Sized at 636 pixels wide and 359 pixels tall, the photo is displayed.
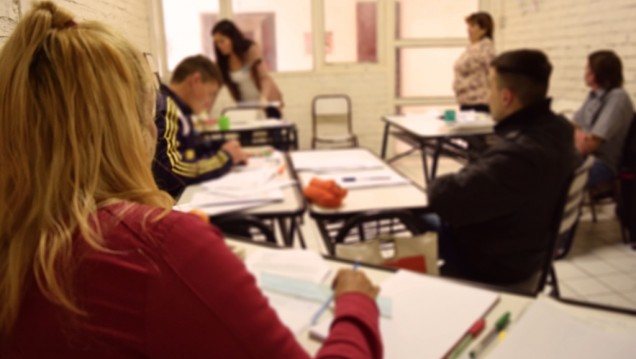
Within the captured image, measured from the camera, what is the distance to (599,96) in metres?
2.99

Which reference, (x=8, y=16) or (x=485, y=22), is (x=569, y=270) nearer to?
(x=8, y=16)

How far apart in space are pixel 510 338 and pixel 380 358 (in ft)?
0.90

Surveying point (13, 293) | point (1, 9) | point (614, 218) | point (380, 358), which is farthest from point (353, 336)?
point (614, 218)

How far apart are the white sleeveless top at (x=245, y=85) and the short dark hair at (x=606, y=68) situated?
7.91 feet

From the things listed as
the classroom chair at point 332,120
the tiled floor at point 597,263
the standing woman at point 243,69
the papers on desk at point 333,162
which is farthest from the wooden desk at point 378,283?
the classroom chair at point 332,120

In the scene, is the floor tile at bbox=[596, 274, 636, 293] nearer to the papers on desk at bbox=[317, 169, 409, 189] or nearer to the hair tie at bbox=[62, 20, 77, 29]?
the papers on desk at bbox=[317, 169, 409, 189]

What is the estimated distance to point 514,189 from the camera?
1.67 m

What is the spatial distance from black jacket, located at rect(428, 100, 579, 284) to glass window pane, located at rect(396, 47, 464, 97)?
421cm

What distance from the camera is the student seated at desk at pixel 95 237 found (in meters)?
0.39

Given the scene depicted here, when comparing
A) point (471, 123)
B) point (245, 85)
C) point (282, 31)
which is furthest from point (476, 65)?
point (245, 85)

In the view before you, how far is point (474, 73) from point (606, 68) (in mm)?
2078

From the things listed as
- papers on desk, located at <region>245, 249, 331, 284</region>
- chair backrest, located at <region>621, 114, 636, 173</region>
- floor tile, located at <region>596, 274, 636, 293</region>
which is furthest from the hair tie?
chair backrest, located at <region>621, 114, 636, 173</region>

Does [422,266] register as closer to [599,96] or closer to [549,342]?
[549,342]

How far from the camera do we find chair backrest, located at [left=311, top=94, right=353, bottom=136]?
18.9ft
